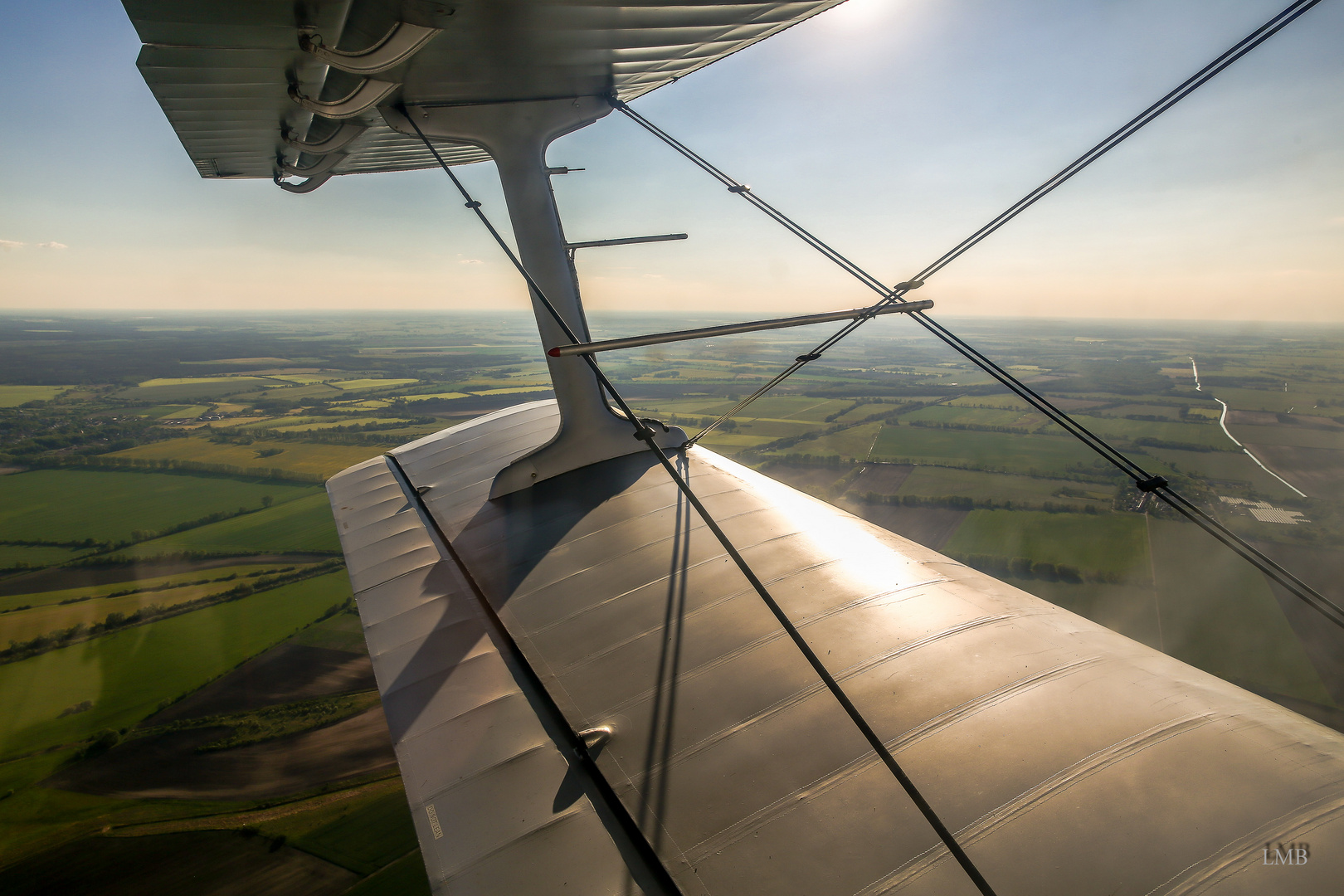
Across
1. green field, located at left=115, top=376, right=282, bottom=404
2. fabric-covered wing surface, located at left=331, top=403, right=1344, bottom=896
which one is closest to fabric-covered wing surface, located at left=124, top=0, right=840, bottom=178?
fabric-covered wing surface, located at left=331, top=403, right=1344, bottom=896

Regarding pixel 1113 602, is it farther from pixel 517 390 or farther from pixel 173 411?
pixel 173 411

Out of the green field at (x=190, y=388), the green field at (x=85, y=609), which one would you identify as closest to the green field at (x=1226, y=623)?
the green field at (x=85, y=609)

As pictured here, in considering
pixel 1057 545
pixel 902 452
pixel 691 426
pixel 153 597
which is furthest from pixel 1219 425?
pixel 153 597

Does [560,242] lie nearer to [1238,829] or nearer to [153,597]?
[1238,829]

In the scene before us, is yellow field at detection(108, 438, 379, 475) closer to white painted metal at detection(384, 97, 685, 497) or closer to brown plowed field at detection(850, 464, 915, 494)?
brown plowed field at detection(850, 464, 915, 494)

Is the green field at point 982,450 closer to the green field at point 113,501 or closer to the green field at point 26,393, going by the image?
the green field at point 113,501

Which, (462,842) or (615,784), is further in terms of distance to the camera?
(615,784)
